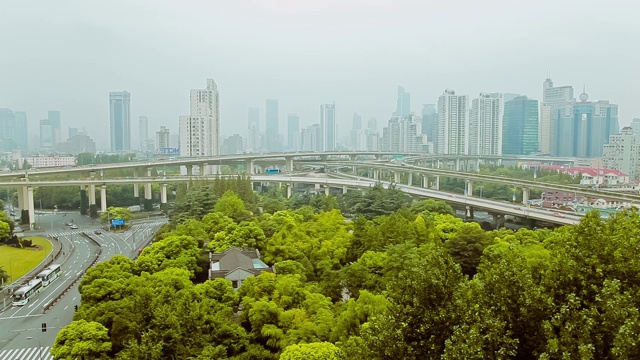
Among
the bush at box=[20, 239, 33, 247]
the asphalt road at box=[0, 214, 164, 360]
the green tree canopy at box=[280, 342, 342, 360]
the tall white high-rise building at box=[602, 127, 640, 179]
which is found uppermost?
the tall white high-rise building at box=[602, 127, 640, 179]

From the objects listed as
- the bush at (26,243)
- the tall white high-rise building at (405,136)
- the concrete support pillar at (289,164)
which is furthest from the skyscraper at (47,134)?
the tall white high-rise building at (405,136)

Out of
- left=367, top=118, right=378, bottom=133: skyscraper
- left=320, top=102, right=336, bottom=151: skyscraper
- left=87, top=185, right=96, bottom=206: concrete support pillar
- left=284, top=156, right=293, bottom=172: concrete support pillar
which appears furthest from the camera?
left=367, top=118, right=378, bottom=133: skyscraper

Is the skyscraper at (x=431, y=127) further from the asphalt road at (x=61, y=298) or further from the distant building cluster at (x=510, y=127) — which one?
the asphalt road at (x=61, y=298)

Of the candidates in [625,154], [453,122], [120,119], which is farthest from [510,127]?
[120,119]

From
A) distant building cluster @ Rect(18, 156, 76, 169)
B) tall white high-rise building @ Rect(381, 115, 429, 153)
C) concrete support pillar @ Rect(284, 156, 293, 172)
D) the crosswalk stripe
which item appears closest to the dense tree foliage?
the crosswalk stripe

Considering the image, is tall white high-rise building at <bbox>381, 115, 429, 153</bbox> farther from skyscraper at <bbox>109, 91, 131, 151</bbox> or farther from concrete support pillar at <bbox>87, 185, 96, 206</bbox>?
concrete support pillar at <bbox>87, 185, 96, 206</bbox>
